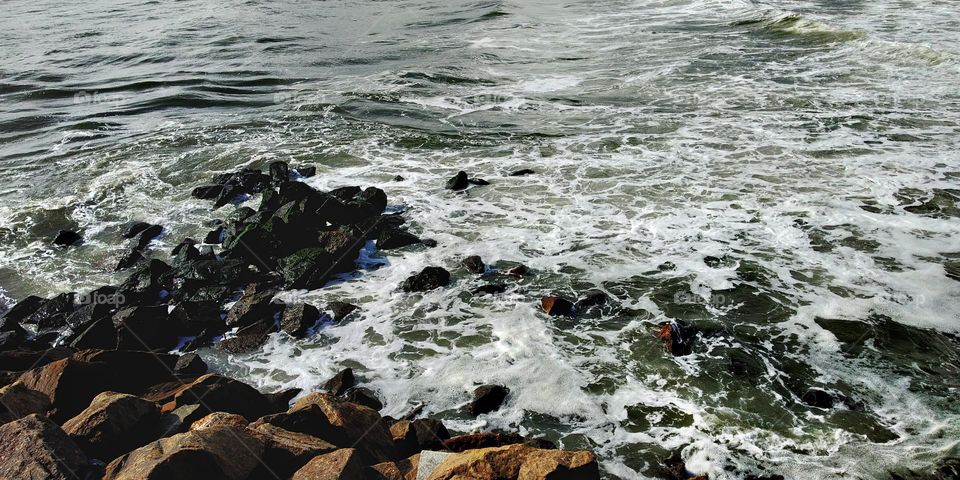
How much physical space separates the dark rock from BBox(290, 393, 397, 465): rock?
7.56 meters

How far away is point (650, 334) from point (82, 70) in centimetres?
2428

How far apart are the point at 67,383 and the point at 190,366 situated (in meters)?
1.14

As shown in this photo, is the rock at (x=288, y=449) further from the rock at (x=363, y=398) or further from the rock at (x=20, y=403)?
the rock at (x=20, y=403)

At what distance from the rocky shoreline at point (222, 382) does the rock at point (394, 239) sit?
0.8 inches

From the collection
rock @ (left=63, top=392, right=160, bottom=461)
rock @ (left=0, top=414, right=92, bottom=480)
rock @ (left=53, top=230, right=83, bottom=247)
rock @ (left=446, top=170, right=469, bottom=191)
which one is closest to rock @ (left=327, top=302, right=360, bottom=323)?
rock @ (left=63, top=392, right=160, bottom=461)

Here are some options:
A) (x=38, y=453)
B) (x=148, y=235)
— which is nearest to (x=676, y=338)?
(x=38, y=453)

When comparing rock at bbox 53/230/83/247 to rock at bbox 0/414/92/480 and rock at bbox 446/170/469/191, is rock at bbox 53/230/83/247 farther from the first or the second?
rock at bbox 0/414/92/480

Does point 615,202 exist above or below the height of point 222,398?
below

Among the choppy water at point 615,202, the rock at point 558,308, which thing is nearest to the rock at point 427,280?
the choppy water at point 615,202

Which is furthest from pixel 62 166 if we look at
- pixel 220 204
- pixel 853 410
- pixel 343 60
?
pixel 853 410

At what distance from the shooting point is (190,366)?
22.0ft

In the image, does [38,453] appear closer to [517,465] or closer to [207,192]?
[517,465]

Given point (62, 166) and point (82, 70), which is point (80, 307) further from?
point (82, 70)

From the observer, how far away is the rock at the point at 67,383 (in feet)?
18.7
